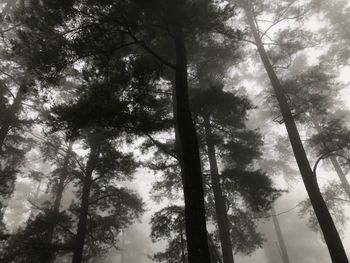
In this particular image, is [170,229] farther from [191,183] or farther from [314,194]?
[191,183]

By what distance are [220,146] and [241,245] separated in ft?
19.0

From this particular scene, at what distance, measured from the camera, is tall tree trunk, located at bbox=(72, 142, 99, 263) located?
433 inches

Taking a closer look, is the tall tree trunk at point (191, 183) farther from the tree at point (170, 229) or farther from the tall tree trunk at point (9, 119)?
the tall tree trunk at point (9, 119)

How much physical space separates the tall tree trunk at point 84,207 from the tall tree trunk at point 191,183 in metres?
6.22

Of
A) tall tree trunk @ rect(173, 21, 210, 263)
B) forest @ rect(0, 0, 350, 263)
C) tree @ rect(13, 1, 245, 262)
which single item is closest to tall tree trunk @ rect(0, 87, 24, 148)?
forest @ rect(0, 0, 350, 263)

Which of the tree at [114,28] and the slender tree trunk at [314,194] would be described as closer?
the tree at [114,28]

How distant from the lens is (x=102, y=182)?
44.4ft

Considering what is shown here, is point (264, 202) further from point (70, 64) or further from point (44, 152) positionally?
point (44, 152)

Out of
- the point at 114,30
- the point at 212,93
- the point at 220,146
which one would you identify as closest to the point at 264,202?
the point at 220,146

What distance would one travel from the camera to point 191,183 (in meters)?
6.69

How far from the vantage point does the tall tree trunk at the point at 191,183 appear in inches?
231

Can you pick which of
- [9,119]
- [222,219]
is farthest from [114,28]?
[222,219]

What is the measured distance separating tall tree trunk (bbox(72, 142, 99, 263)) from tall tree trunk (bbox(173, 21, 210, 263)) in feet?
20.4

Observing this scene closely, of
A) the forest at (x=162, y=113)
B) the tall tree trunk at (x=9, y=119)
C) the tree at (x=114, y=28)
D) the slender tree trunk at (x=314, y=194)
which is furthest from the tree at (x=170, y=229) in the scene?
the tall tree trunk at (x=9, y=119)
